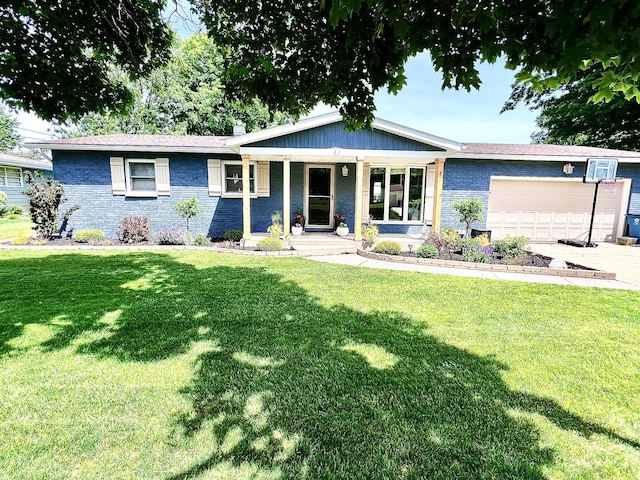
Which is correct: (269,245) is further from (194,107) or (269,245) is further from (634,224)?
(194,107)

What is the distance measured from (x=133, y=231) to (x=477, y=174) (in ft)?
37.2

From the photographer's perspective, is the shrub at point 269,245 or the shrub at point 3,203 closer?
the shrub at point 269,245

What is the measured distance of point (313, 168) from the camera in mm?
11484

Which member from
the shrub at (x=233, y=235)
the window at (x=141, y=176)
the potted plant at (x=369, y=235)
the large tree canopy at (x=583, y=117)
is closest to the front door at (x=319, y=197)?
the potted plant at (x=369, y=235)

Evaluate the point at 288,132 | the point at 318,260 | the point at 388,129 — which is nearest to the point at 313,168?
the point at 288,132

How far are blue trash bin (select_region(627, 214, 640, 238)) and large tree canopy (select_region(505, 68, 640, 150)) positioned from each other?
814 centimetres

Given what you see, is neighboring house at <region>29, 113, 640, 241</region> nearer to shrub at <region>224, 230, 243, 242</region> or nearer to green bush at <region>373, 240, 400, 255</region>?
shrub at <region>224, 230, 243, 242</region>

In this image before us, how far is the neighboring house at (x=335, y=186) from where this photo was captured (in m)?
10.6

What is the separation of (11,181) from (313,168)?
838 inches

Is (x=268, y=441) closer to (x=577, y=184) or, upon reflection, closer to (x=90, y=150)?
(x=90, y=150)

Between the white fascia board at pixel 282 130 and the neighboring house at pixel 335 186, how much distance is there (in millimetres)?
886

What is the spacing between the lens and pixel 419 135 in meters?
9.48

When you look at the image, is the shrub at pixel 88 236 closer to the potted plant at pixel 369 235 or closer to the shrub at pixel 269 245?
the shrub at pixel 269 245

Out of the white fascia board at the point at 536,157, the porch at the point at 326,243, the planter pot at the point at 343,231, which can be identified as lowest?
the porch at the point at 326,243
